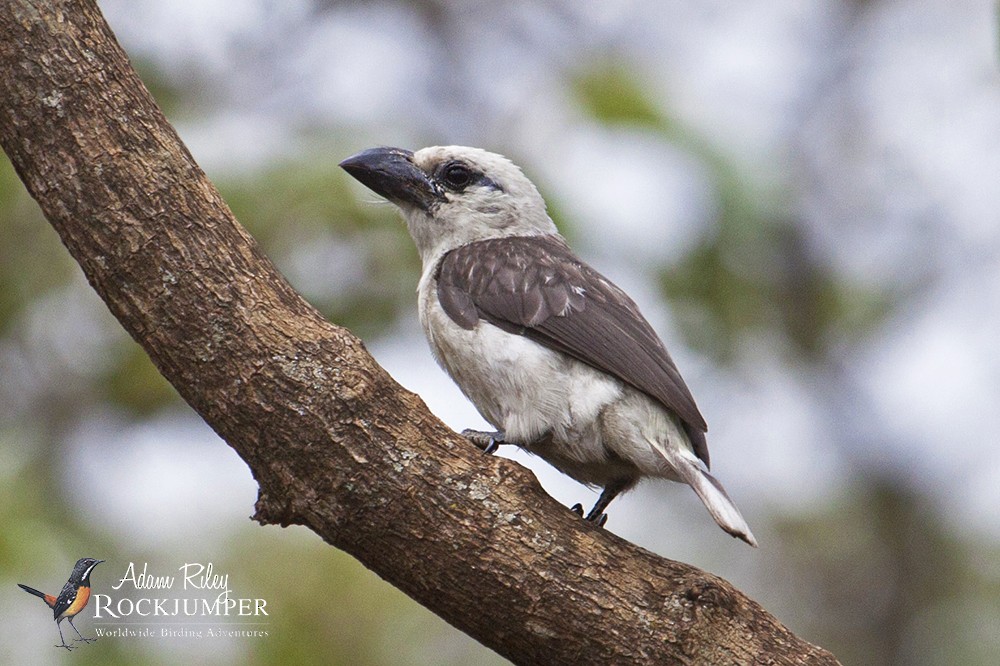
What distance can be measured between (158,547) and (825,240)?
5.27 meters

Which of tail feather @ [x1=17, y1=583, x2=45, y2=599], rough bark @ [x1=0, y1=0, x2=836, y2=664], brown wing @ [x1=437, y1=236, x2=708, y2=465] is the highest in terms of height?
brown wing @ [x1=437, y1=236, x2=708, y2=465]

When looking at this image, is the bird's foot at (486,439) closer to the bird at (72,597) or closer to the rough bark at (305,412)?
the rough bark at (305,412)

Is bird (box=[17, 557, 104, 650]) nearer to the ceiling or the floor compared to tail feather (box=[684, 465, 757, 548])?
nearer to the floor

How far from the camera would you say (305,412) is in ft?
10.2

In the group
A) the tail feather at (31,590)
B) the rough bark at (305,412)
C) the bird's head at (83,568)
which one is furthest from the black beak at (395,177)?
the tail feather at (31,590)

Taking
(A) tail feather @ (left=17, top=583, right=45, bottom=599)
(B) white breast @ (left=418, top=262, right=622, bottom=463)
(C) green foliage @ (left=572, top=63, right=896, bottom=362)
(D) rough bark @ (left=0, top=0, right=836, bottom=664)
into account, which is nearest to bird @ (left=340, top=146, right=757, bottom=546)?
(B) white breast @ (left=418, top=262, right=622, bottom=463)

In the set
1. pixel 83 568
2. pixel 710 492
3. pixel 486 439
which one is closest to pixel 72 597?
pixel 83 568

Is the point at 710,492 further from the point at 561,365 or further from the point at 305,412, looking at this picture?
the point at 305,412

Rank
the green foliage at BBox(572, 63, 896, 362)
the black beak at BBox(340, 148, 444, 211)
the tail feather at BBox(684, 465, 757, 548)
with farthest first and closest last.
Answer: the green foliage at BBox(572, 63, 896, 362)
the black beak at BBox(340, 148, 444, 211)
the tail feather at BBox(684, 465, 757, 548)

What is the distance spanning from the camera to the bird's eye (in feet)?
15.7

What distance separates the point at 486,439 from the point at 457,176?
137cm

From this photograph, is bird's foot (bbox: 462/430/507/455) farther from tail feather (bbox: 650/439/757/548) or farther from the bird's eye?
the bird's eye

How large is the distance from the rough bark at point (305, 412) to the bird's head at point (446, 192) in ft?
5.05

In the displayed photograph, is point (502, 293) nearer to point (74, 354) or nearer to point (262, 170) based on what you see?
point (262, 170)
